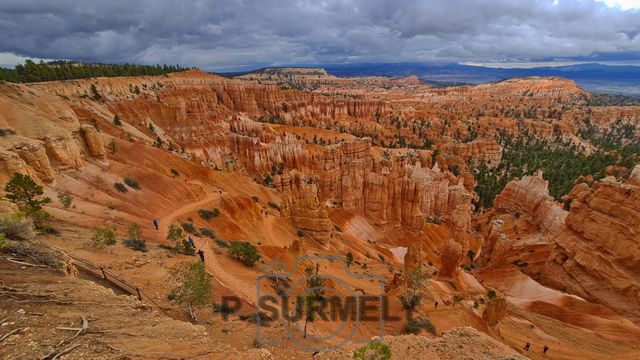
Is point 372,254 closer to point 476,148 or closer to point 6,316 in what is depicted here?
point 6,316

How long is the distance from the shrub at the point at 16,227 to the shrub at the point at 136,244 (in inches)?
245

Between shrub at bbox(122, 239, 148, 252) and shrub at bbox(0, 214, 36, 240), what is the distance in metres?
6.23

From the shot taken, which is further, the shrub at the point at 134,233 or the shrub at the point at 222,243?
the shrub at the point at 222,243

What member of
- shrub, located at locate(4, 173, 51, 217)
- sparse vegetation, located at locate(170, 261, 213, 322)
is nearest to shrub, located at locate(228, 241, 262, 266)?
sparse vegetation, located at locate(170, 261, 213, 322)

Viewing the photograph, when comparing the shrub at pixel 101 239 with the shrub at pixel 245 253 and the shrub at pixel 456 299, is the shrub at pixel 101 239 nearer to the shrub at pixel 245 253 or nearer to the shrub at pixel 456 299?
the shrub at pixel 245 253

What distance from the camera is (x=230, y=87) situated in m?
100

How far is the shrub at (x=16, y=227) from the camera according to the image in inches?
428

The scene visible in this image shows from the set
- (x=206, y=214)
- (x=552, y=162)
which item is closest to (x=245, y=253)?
(x=206, y=214)

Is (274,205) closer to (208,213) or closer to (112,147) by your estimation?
(208,213)

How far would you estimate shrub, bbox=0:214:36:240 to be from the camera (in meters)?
10.9

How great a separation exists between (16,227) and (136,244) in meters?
7.19

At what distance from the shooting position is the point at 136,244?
18109mm

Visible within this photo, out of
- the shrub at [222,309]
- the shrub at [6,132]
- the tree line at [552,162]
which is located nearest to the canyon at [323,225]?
the shrub at [6,132]

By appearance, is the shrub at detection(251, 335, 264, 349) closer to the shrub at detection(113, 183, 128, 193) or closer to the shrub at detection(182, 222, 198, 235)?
the shrub at detection(182, 222, 198, 235)
